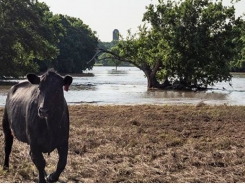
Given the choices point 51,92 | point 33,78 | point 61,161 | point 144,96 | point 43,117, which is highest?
point 33,78

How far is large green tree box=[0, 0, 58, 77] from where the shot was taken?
42.1m

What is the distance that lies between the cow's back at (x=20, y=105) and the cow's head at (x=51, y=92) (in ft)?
2.12

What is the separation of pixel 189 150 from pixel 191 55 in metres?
28.5

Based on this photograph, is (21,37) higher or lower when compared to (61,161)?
higher

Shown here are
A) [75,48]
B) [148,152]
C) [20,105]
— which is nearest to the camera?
[20,105]

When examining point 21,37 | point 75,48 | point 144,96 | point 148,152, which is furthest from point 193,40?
point 75,48

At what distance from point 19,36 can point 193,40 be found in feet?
54.2

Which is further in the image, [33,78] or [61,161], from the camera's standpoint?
[61,161]

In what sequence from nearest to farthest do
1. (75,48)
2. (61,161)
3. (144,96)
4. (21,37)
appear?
(61,161)
(144,96)
(21,37)
(75,48)

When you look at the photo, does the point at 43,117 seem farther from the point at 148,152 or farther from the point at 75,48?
the point at 75,48

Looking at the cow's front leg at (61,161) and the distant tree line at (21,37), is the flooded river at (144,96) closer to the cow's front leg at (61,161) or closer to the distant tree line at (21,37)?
the distant tree line at (21,37)

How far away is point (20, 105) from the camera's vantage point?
23.3 ft

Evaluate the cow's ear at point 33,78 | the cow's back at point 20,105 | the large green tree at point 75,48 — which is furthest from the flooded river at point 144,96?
the large green tree at point 75,48

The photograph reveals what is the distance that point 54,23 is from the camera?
5431 centimetres
